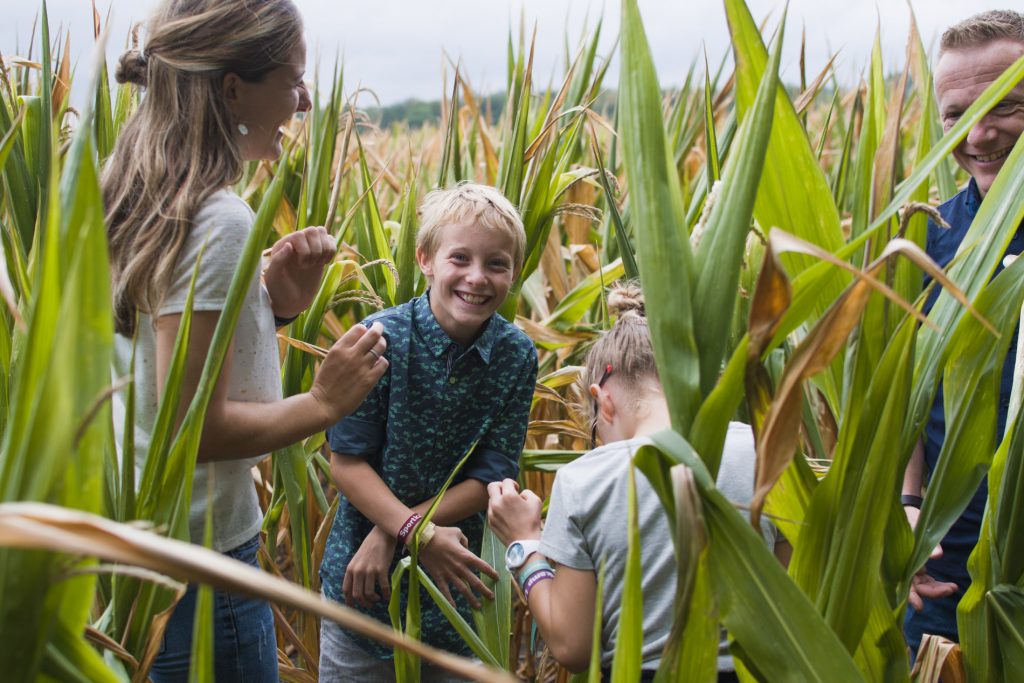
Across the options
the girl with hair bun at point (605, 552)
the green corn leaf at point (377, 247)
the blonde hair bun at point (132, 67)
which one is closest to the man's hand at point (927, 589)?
the girl with hair bun at point (605, 552)

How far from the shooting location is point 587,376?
1270 mm

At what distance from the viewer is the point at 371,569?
4.82 ft

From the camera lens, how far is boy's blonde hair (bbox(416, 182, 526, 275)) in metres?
1.47

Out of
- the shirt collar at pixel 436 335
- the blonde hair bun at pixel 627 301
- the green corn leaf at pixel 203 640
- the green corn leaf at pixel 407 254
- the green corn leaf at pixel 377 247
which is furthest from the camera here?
the green corn leaf at pixel 377 247

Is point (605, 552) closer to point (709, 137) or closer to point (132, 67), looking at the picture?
point (709, 137)

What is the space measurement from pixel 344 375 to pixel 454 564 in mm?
367

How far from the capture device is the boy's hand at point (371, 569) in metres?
Result: 1.47

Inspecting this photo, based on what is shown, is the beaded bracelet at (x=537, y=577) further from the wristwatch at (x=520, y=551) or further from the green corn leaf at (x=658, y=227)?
the green corn leaf at (x=658, y=227)

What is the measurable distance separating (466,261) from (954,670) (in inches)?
33.4

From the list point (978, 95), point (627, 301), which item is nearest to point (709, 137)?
point (627, 301)

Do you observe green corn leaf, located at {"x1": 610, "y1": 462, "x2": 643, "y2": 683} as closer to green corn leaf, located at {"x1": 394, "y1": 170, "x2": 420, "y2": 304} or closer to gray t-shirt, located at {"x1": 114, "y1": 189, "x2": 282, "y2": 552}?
gray t-shirt, located at {"x1": 114, "y1": 189, "x2": 282, "y2": 552}

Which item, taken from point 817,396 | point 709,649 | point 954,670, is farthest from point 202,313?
point 817,396

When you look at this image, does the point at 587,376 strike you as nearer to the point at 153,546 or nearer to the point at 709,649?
the point at 709,649

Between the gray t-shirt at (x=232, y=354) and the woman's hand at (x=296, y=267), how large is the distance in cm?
3
